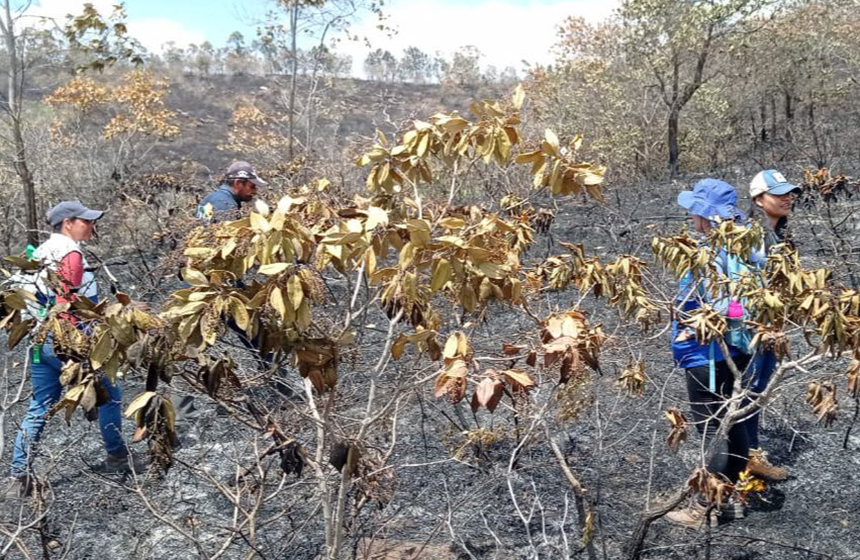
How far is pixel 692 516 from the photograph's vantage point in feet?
10.8

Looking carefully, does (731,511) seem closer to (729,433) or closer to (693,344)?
(729,433)

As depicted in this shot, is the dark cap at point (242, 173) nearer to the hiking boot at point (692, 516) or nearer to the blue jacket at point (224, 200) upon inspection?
the blue jacket at point (224, 200)

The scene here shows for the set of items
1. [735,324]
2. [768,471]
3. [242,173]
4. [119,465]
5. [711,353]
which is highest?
[242,173]

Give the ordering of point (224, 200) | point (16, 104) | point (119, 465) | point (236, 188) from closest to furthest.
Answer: point (119, 465)
point (224, 200)
point (236, 188)
point (16, 104)

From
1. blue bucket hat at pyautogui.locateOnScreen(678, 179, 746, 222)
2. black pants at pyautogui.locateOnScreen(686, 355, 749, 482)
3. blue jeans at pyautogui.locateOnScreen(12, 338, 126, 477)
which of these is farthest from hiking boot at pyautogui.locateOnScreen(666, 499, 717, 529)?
blue jeans at pyautogui.locateOnScreen(12, 338, 126, 477)

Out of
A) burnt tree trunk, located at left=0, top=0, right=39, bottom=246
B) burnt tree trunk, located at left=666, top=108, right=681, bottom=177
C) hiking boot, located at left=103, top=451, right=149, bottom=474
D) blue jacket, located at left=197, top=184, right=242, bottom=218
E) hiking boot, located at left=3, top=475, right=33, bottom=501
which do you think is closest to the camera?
hiking boot, located at left=3, top=475, right=33, bottom=501

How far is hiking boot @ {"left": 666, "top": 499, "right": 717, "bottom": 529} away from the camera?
322 centimetres

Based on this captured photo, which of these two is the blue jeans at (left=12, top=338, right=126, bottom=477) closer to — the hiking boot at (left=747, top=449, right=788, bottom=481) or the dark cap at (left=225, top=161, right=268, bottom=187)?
the dark cap at (left=225, top=161, right=268, bottom=187)

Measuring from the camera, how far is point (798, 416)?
422cm

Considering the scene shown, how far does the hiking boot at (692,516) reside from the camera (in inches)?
127

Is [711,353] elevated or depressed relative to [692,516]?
elevated

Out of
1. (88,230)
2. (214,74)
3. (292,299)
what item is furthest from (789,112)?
(214,74)

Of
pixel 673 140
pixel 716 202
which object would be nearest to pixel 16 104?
pixel 716 202

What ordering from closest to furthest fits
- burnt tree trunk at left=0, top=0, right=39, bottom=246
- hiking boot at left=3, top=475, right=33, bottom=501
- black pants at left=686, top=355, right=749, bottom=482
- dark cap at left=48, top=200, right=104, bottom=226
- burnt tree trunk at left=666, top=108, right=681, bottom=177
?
black pants at left=686, top=355, right=749, bottom=482
hiking boot at left=3, top=475, right=33, bottom=501
dark cap at left=48, top=200, right=104, bottom=226
burnt tree trunk at left=0, top=0, right=39, bottom=246
burnt tree trunk at left=666, top=108, right=681, bottom=177
